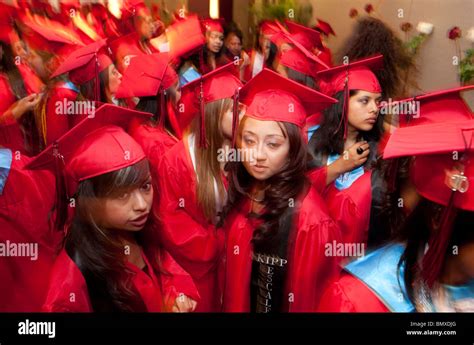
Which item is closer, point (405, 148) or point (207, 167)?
point (405, 148)

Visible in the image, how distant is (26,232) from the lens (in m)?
2.53

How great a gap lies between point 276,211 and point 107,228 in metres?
0.65

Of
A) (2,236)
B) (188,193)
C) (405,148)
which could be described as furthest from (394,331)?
(2,236)

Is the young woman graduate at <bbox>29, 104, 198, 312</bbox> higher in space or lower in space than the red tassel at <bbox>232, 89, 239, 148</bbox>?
lower

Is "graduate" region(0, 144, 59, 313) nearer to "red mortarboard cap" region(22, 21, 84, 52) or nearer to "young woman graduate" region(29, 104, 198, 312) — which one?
"young woman graduate" region(29, 104, 198, 312)

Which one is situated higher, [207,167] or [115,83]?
[115,83]

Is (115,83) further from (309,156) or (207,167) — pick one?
(309,156)

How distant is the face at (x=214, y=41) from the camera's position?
251 cm

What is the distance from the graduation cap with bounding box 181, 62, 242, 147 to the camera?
2453 mm

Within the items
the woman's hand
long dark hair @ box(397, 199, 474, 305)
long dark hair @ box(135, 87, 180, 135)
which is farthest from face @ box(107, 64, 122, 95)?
long dark hair @ box(397, 199, 474, 305)

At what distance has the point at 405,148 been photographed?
2.28 meters

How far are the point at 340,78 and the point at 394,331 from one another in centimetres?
101

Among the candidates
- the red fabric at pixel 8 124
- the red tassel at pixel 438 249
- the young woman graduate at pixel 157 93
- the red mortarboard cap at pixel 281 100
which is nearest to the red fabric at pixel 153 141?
the young woman graduate at pixel 157 93

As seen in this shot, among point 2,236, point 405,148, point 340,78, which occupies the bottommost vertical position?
point 2,236
